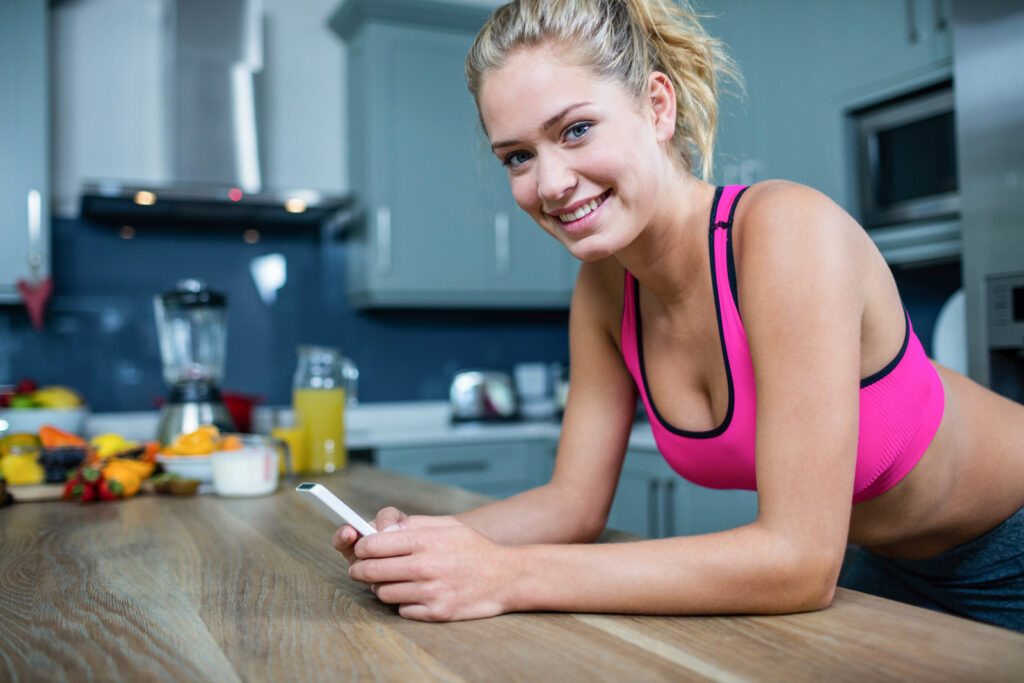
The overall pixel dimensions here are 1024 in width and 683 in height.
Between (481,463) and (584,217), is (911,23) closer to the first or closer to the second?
(584,217)

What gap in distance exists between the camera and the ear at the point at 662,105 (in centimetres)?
94

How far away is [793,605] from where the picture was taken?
0.70m

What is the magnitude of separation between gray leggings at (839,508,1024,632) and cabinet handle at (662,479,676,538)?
139 centimetres

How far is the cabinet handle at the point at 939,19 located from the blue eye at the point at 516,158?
68.8 inches

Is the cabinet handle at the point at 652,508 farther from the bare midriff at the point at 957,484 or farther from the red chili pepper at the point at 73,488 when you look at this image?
the red chili pepper at the point at 73,488

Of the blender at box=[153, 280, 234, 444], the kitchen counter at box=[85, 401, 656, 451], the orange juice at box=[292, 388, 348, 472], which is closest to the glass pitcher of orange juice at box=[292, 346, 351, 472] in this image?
the orange juice at box=[292, 388, 348, 472]

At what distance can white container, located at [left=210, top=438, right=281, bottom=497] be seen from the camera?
1.47 metres

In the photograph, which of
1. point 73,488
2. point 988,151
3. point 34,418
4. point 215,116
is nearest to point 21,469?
point 73,488

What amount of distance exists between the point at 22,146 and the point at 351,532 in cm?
245

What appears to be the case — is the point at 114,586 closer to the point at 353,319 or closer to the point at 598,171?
the point at 598,171

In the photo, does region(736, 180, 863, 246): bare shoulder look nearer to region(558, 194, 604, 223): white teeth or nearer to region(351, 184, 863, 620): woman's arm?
region(351, 184, 863, 620): woman's arm

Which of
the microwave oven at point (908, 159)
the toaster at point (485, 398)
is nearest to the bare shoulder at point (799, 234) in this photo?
the microwave oven at point (908, 159)

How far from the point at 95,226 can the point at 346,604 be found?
2.71 metres

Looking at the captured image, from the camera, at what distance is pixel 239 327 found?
128 inches
